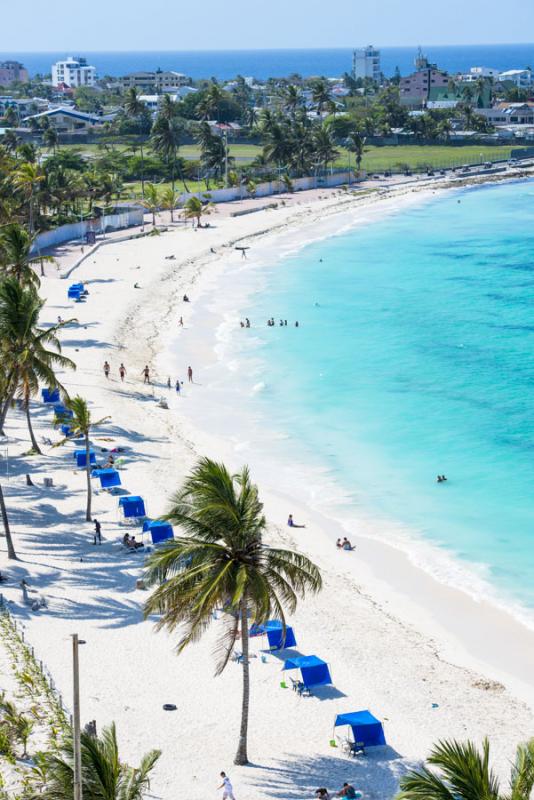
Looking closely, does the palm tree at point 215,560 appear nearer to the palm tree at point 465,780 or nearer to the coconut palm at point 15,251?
the palm tree at point 465,780

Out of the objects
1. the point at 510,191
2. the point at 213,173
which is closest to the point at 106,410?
the point at 213,173

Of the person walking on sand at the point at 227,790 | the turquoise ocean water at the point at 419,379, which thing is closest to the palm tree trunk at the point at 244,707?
the person walking on sand at the point at 227,790

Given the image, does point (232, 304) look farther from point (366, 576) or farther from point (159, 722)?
point (159, 722)

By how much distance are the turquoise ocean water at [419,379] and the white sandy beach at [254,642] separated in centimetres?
275

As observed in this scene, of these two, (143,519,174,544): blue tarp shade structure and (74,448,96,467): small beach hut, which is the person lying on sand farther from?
(74,448,96,467): small beach hut

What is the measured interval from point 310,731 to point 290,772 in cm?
179

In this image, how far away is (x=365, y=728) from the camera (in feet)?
75.2

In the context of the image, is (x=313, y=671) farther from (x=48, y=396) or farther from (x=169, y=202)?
(x=169, y=202)

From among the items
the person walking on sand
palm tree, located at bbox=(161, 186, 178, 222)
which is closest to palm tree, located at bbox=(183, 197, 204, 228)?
palm tree, located at bbox=(161, 186, 178, 222)

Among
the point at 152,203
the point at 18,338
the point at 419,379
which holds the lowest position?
the point at 419,379

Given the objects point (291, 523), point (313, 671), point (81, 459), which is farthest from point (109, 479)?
point (313, 671)

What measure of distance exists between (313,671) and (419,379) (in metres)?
30.8

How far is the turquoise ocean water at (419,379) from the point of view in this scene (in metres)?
38.1

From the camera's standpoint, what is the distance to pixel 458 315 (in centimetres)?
6938
